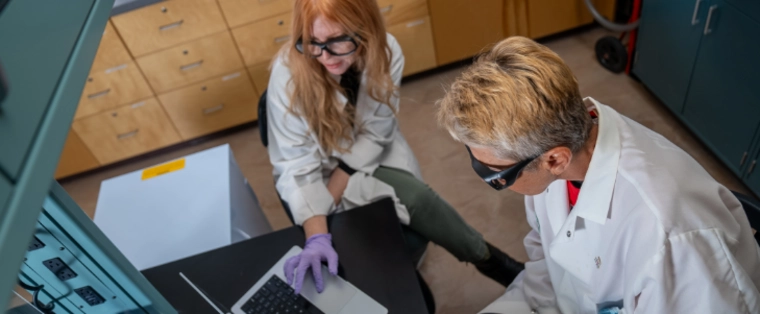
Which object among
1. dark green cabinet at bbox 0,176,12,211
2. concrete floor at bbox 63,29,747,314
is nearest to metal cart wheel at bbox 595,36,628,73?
concrete floor at bbox 63,29,747,314

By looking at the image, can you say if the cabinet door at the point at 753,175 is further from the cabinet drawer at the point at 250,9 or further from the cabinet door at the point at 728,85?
the cabinet drawer at the point at 250,9

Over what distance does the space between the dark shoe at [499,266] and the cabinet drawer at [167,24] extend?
1695 mm

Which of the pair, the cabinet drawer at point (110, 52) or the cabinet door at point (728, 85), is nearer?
the cabinet door at point (728, 85)

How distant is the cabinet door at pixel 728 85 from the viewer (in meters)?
1.87

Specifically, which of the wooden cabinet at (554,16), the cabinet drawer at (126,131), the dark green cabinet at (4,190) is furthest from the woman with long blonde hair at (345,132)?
the wooden cabinet at (554,16)

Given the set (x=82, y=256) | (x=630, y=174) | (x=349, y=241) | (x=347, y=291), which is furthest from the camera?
(x=349, y=241)

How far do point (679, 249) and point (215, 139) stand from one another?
8.70 ft

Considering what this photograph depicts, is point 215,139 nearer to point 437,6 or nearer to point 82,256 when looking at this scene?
point 437,6

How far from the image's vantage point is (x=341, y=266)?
1348 mm

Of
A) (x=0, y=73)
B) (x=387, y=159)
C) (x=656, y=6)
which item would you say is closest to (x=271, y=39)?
(x=387, y=159)

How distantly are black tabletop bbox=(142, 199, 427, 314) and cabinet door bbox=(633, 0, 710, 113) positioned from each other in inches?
61.3

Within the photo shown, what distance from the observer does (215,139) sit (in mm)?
3080

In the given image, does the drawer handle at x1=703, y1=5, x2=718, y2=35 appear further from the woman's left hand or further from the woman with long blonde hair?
the woman's left hand

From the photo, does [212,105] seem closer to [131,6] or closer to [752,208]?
[131,6]
